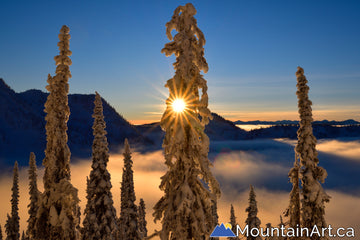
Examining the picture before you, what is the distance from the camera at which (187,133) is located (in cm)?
969

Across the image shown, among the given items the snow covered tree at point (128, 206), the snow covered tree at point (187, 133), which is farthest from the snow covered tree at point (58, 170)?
the snow covered tree at point (128, 206)

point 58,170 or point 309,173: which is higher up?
point 58,170

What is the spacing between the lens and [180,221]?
9125 millimetres

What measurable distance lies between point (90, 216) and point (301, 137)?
19.4 metres

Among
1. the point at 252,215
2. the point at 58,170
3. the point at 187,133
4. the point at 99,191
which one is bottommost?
the point at 252,215

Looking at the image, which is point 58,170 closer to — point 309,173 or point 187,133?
point 187,133

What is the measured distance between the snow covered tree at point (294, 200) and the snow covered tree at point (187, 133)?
1134cm

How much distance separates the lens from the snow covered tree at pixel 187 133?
9.27m

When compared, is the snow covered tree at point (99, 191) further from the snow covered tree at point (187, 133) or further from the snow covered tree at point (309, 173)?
the snow covered tree at point (309, 173)

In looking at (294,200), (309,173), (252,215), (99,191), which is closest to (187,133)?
(309,173)

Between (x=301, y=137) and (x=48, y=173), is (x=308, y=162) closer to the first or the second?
(x=301, y=137)

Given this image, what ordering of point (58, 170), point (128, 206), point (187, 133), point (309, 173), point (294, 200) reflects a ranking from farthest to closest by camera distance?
point (128, 206)
point (294, 200)
point (309, 173)
point (58, 170)
point (187, 133)

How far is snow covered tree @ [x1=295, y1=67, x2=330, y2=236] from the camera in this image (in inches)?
679

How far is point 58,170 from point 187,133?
9595 mm
